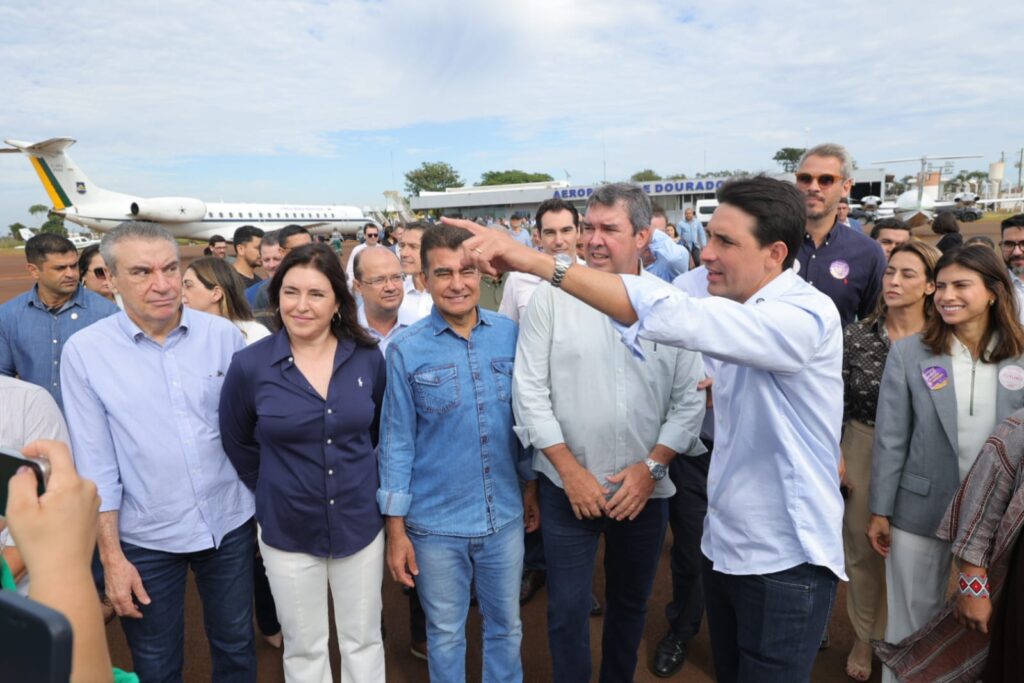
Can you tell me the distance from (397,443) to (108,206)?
36.1m

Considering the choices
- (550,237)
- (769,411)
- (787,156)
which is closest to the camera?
(769,411)

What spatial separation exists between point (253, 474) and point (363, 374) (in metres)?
0.63

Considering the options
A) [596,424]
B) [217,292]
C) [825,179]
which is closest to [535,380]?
[596,424]

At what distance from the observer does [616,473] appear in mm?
2416

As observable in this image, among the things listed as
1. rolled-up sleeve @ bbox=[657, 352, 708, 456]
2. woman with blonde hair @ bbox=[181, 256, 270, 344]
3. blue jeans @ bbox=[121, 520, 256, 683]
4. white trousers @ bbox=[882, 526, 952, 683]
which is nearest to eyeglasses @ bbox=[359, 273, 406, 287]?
woman with blonde hair @ bbox=[181, 256, 270, 344]

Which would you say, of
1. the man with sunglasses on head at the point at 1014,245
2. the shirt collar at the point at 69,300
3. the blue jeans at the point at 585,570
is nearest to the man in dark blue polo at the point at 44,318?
the shirt collar at the point at 69,300

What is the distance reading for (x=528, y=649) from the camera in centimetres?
326

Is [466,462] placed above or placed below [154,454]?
below

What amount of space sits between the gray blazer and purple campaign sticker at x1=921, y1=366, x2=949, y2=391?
0.04 ft

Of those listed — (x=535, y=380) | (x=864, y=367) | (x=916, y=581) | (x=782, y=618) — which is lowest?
(x=916, y=581)

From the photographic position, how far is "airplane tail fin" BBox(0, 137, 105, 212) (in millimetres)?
27828

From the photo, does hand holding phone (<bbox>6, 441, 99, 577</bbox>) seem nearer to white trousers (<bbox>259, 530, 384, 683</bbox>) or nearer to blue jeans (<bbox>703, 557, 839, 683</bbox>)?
white trousers (<bbox>259, 530, 384, 683</bbox>)

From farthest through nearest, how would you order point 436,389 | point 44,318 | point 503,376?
1. point 44,318
2. point 503,376
3. point 436,389

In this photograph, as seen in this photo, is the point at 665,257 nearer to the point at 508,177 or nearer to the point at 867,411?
the point at 867,411
